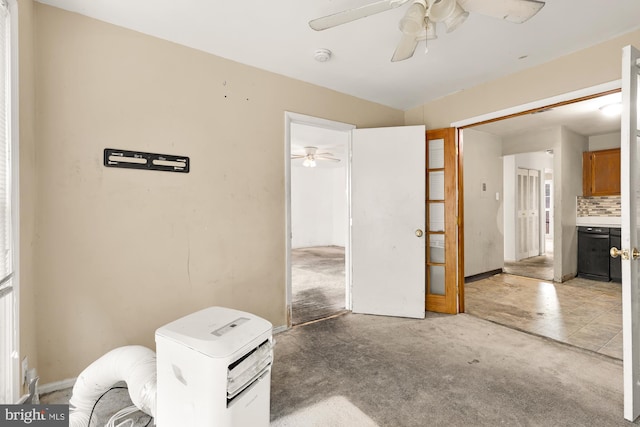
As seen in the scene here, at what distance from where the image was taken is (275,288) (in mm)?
2812

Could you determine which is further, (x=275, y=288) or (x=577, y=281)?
(x=577, y=281)

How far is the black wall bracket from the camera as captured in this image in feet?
6.77

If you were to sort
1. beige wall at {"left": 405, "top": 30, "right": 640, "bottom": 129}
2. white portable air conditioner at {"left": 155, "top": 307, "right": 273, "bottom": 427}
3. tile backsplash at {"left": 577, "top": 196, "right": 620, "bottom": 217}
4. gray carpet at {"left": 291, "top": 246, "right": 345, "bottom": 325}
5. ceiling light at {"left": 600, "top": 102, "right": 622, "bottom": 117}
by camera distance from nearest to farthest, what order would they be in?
white portable air conditioner at {"left": 155, "top": 307, "right": 273, "bottom": 427}
beige wall at {"left": 405, "top": 30, "right": 640, "bottom": 129}
gray carpet at {"left": 291, "top": 246, "right": 345, "bottom": 325}
ceiling light at {"left": 600, "top": 102, "right": 622, "bottom": 117}
tile backsplash at {"left": 577, "top": 196, "right": 620, "bottom": 217}

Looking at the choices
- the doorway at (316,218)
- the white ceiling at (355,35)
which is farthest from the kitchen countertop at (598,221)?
the doorway at (316,218)

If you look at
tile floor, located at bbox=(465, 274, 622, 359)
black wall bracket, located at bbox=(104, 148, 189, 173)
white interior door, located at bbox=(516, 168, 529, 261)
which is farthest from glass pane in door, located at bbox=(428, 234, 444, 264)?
white interior door, located at bbox=(516, 168, 529, 261)

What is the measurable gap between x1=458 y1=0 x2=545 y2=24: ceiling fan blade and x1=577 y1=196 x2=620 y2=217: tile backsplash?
16.6ft

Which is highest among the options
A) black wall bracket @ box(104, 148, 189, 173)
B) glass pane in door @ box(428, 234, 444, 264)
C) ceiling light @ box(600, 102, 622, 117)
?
ceiling light @ box(600, 102, 622, 117)

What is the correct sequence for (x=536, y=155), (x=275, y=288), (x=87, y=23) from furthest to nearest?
(x=536, y=155) → (x=275, y=288) → (x=87, y=23)

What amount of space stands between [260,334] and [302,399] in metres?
0.82

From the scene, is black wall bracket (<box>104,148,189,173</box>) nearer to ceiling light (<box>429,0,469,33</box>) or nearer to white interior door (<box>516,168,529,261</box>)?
ceiling light (<box>429,0,469,33</box>)

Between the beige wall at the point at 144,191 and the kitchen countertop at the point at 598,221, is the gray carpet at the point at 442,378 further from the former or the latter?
the kitchen countertop at the point at 598,221

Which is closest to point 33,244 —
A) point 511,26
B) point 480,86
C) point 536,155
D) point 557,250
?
point 511,26

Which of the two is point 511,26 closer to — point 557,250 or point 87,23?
point 87,23

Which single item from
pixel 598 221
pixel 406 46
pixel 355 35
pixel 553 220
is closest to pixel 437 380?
pixel 406 46
